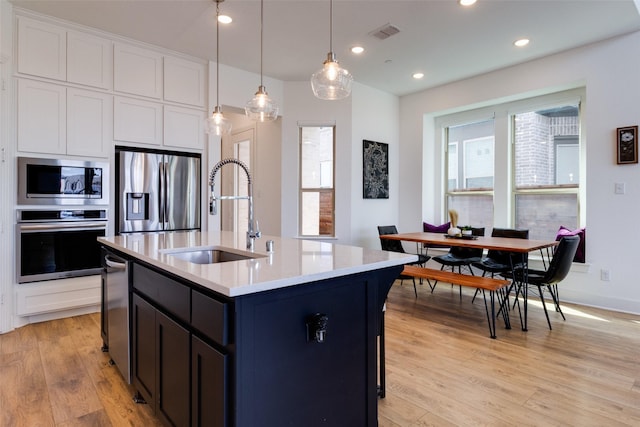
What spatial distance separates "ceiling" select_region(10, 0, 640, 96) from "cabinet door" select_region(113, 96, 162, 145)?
2.32ft

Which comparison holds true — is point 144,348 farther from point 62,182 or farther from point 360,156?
point 360,156

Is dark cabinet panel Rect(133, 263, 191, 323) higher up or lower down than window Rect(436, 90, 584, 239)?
lower down

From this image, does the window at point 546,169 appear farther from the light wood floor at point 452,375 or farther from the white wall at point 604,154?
the light wood floor at point 452,375

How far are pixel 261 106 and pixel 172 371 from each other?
2011 mm

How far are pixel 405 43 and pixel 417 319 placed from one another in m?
2.99

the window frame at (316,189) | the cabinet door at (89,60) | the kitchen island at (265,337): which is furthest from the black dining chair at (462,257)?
the cabinet door at (89,60)

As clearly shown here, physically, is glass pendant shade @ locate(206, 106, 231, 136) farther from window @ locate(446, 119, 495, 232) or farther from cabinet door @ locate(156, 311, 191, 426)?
window @ locate(446, 119, 495, 232)

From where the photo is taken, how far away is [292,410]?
1326 millimetres

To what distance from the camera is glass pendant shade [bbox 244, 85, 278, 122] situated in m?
2.82

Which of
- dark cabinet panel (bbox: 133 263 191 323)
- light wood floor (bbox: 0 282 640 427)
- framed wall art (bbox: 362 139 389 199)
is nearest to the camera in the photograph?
dark cabinet panel (bbox: 133 263 191 323)

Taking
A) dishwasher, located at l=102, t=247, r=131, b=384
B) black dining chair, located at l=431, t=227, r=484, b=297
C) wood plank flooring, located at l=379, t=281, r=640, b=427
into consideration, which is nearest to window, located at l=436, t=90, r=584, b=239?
black dining chair, located at l=431, t=227, r=484, b=297

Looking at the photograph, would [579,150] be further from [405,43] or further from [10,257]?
[10,257]

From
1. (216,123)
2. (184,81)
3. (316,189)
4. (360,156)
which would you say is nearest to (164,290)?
(216,123)

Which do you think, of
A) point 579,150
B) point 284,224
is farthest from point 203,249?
point 579,150
